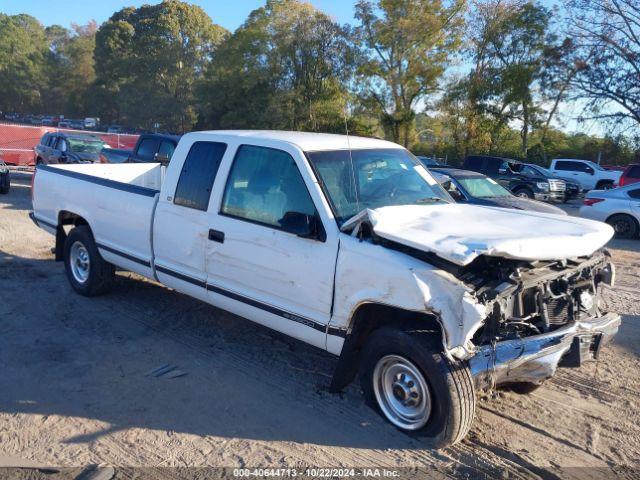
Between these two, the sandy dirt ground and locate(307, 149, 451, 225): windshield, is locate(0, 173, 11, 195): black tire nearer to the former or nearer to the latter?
the sandy dirt ground

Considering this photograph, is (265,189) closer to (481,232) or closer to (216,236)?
(216,236)

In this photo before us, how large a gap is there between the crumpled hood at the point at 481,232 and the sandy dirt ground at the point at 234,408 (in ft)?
4.15

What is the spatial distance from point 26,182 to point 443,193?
18547 millimetres

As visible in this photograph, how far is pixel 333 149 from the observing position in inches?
186

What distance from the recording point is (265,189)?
470cm

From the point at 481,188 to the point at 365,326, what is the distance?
911cm

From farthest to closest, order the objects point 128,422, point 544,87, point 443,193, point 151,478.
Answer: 1. point 544,87
2. point 443,193
3. point 128,422
4. point 151,478

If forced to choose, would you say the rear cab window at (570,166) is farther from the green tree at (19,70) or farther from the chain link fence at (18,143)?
the green tree at (19,70)

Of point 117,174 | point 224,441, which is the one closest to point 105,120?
point 117,174

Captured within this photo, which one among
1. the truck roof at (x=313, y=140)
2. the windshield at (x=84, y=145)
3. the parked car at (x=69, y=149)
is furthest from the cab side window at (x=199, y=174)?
the windshield at (x=84, y=145)

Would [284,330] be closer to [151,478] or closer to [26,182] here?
[151,478]

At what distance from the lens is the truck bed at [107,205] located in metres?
5.75

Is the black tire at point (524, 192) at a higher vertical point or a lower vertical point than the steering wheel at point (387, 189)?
lower

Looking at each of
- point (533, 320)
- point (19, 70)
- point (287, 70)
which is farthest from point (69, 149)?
point (19, 70)
